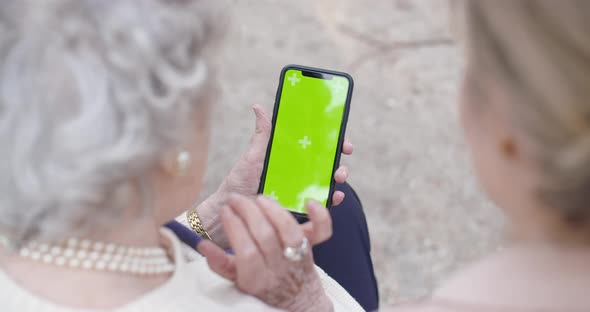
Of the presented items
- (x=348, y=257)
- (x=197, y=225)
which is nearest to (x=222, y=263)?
(x=197, y=225)

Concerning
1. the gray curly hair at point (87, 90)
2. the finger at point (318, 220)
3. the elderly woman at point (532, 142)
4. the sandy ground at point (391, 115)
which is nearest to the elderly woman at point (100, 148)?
the gray curly hair at point (87, 90)

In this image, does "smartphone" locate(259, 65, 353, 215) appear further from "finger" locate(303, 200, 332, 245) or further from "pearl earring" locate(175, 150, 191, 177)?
"pearl earring" locate(175, 150, 191, 177)

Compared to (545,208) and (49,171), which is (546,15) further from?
(49,171)

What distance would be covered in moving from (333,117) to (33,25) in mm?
794

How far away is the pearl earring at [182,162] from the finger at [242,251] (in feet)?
0.61

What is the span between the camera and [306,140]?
4.91 feet

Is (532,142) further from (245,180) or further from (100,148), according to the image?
(245,180)

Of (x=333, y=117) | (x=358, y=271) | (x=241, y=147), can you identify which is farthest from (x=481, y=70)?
(x=241, y=147)

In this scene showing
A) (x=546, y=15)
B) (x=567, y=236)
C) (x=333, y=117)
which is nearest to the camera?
(x=546, y=15)

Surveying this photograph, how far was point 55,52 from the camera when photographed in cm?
82

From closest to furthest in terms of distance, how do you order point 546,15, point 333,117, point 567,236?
point 546,15
point 567,236
point 333,117

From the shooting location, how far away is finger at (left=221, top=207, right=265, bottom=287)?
113 cm

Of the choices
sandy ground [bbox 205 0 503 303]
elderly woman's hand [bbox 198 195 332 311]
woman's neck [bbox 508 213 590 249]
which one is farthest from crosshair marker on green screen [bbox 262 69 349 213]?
sandy ground [bbox 205 0 503 303]

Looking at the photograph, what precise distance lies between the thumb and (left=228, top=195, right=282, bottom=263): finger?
0.39 m
